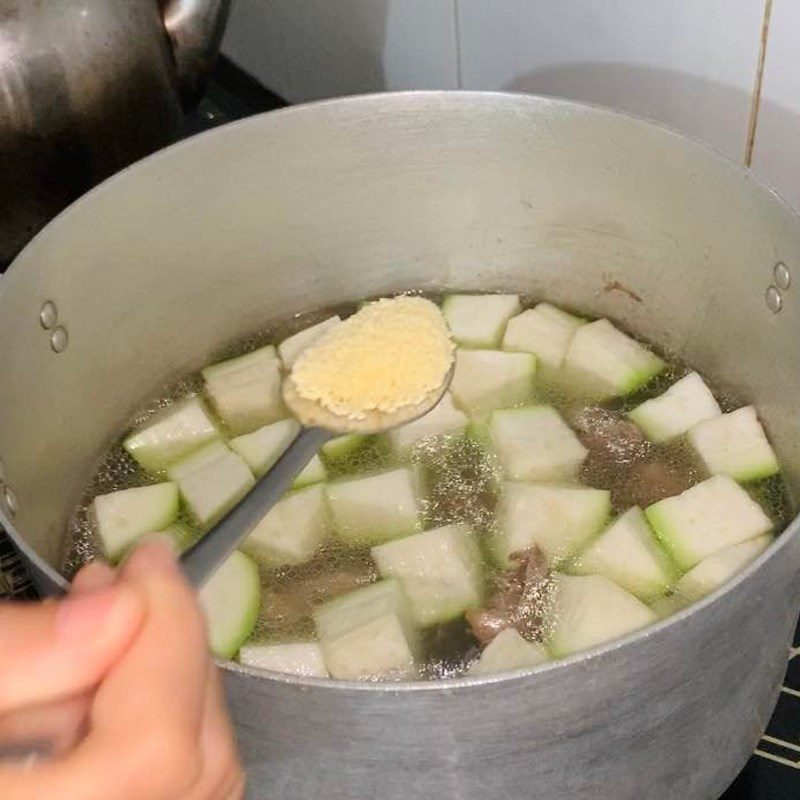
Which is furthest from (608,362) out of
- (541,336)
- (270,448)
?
(270,448)

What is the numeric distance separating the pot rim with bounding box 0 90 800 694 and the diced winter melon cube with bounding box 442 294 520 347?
18 centimetres

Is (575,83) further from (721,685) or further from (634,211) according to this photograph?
(721,685)

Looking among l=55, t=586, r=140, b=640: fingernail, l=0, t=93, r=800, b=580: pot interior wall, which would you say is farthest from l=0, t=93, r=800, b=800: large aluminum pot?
l=55, t=586, r=140, b=640: fingernail

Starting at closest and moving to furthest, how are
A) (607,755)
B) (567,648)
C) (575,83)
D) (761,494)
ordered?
(607,755) → (567,648) → (761,494) → (575,83)

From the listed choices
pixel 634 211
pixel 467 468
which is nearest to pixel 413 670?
pixel 467 468

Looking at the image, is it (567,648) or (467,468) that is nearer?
(567,648)

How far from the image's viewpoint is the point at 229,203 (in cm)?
84

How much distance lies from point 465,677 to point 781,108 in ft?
1.64

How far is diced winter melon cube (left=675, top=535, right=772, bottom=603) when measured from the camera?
0.70 meters

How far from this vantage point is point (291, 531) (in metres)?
0.76

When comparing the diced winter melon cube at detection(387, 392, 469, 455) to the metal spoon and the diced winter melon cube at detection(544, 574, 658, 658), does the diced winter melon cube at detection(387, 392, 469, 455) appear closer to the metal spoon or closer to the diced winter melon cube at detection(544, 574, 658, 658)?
the metal spoon

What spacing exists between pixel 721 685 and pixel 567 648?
5.7 inches

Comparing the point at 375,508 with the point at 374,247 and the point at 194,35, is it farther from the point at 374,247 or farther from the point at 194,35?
the point at 194,35

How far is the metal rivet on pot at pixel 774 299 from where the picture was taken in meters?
0.73
